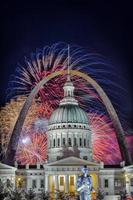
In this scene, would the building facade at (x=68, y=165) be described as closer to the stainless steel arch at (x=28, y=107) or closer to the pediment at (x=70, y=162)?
the pediment at (x=70, y=162)

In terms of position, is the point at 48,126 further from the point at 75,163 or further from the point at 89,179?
the point at 89,179

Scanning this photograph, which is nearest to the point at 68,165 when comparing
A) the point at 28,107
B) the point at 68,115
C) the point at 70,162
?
the point at 70,162

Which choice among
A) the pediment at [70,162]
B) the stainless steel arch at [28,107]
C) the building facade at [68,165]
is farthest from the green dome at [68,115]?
the pediment at [70,162]

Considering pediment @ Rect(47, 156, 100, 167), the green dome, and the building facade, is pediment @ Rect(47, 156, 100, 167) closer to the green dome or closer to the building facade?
the building facade

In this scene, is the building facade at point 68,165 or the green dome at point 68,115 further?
the green dome at point 68,115

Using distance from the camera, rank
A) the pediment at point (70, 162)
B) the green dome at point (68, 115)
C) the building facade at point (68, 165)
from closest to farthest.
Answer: the pediment at point (70, 162)
the building facade at point (68, 165)
the green dome at point (68, 115)

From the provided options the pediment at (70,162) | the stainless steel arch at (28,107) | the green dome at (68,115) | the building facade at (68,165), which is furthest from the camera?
the green dome at (68,115)

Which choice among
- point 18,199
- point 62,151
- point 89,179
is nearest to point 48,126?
point 62,151

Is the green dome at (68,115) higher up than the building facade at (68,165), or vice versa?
the green dome at (68,115)

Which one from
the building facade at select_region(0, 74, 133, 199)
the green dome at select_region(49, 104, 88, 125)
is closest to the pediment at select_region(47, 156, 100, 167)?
the building facade at select_region(0, 74, 133, 199)
